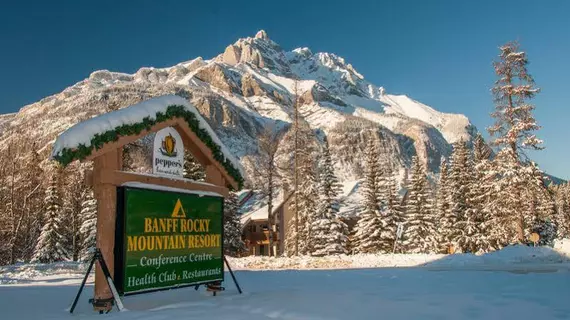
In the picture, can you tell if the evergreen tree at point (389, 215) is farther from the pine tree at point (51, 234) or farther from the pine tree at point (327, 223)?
the pine tree at point (51, 234)

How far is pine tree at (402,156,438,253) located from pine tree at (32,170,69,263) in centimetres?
3109

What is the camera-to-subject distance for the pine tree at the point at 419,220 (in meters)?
43.3

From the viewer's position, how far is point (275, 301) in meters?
8.80

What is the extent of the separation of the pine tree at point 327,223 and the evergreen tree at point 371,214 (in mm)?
1531

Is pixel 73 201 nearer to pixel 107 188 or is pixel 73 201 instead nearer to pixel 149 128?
pixel 149 128

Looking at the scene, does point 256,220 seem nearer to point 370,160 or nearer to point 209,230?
point 370,160

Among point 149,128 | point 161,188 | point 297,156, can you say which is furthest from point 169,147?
point 297,156

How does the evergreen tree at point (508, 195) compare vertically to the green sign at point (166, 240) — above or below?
above

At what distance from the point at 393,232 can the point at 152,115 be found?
35.1m

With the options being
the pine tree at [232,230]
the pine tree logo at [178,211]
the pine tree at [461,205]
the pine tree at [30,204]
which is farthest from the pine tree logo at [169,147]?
the pine tree at [461,205]

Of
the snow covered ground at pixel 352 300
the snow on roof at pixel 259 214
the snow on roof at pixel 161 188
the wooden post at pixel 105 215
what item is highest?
the snow on roof at pixel 259 214

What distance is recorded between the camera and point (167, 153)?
973cm

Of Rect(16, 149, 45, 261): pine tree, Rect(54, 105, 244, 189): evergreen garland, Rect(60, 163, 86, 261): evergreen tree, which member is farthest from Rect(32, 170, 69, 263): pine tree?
Rect(54, 105, 244, 189): evergreen garland

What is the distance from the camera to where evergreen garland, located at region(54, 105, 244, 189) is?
25.6 feet
